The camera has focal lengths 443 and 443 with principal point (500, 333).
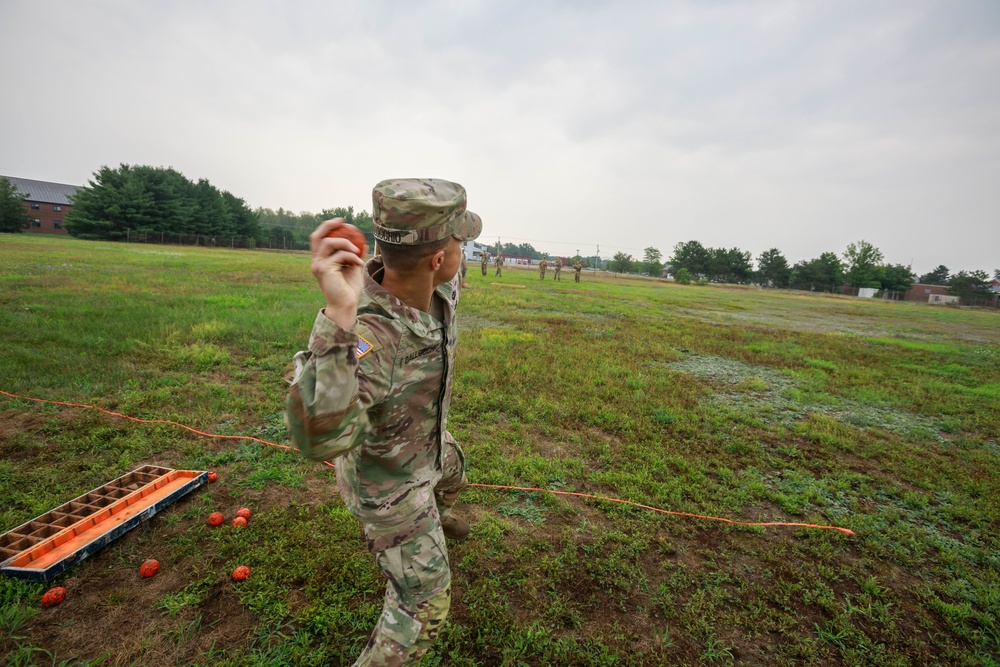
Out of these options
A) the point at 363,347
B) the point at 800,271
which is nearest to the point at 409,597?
the point at 363,347

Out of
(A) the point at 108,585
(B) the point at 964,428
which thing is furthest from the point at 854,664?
(B) the point at 964,428

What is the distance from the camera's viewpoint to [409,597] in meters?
1.98

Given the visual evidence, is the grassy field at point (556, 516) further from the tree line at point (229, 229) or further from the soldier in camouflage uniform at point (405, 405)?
the tree line at point (229, 229)

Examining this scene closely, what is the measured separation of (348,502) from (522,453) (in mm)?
3015

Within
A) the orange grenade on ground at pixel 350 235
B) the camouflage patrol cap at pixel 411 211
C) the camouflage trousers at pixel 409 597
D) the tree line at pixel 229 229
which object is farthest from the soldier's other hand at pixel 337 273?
the tree line at pixel 229 229

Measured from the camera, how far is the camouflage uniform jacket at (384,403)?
1389 millimetres

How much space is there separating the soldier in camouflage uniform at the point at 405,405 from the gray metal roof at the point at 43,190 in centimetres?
9056

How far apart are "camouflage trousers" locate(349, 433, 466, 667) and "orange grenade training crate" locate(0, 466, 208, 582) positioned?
2318mm

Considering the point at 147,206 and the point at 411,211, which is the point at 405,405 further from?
the point at 147,206

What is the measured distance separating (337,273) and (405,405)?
31.4 inches

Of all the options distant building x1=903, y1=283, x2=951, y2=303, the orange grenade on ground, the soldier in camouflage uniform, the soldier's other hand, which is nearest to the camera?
the soldier's other hand

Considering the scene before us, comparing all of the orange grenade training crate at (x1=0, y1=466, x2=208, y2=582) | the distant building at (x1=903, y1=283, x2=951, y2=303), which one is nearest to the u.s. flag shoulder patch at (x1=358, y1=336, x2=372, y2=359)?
the orange grenade training crate at (x1=0, y1=466, x2=208, y2=582)

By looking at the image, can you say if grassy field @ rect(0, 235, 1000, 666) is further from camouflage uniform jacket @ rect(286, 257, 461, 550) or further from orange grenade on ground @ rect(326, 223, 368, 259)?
orange grenade on ground @ rect(326, 223, 368, 259)

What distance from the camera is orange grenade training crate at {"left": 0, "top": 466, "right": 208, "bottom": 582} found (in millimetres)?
2762
